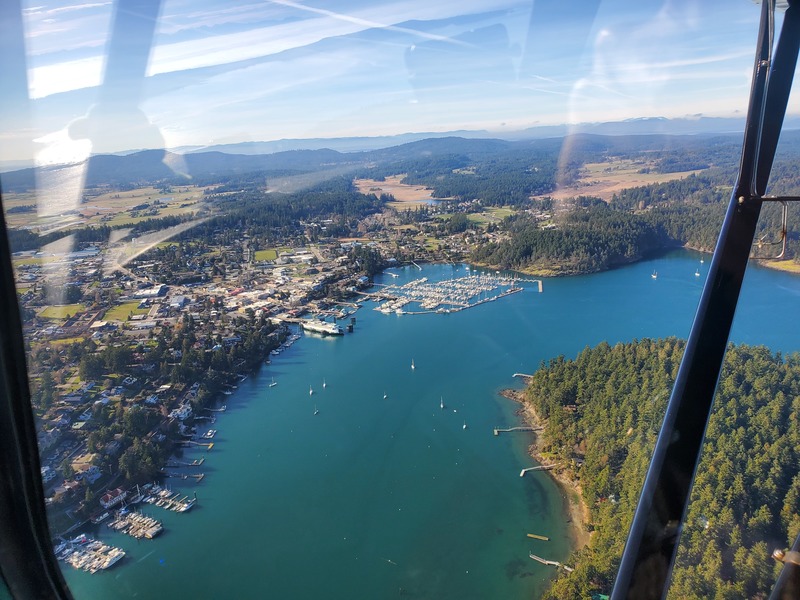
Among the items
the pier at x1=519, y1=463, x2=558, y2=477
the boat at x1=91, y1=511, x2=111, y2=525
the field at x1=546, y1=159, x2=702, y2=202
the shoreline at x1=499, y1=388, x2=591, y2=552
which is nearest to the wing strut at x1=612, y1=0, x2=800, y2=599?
the boat at x1=91, y1=511, x2=111, y2=525

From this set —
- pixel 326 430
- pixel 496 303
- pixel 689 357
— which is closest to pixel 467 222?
pixel 496 303

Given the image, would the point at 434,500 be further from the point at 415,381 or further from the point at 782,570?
the point at 782,570

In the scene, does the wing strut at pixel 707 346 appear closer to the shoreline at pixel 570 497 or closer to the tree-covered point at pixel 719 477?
the tree-covered point at pixel 719 477

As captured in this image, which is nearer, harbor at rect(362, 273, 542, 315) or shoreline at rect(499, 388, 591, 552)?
shoreline at rect(499, 388, 591, 552)

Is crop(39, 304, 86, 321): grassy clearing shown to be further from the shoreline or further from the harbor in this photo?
the harbor

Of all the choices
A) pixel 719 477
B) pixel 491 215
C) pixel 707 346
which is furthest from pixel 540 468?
pixel 491 215

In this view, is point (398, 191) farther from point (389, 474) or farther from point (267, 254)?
point (389, 474)

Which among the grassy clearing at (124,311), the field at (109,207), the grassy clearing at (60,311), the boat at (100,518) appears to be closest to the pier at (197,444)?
the grassy clearing at (124,311)
